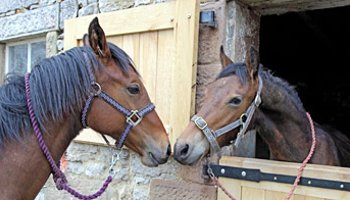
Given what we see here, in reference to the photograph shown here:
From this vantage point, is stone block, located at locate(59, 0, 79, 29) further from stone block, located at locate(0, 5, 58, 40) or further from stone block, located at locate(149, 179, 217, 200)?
stone block, located at locate(149, 179, 217, 200)

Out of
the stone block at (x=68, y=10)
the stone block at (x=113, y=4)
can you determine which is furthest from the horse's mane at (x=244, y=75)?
the stone block at (x=68, y=10)

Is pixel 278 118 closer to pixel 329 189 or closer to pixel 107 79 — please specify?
pixel 329 189

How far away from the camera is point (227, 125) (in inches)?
79.8

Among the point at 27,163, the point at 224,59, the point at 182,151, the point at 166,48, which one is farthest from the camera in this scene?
the point at 166,48

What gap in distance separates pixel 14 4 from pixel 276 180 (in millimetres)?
2811

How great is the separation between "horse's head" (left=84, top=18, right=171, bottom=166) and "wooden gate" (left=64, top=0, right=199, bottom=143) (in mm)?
573

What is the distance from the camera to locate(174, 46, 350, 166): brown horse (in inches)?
78.4

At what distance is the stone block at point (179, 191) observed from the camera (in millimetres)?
2432

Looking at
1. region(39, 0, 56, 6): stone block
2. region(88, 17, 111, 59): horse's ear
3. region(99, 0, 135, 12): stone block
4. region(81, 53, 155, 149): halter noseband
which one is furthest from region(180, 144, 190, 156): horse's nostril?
region(39, 0, 56, 6): stone block

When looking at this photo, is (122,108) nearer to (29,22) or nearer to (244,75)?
(244,75)

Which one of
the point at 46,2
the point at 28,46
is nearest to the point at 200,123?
the point at 46,2

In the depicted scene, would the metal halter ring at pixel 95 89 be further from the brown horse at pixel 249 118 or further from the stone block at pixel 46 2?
the stone block at pixel 46 2

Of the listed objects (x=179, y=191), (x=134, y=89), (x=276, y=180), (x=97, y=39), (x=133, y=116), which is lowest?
(x=179, y=191)

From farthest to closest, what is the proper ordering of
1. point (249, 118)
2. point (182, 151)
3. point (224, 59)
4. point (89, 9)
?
point (89, 9) < point (224, 59) < point (249, 118) < point (182, 151)
